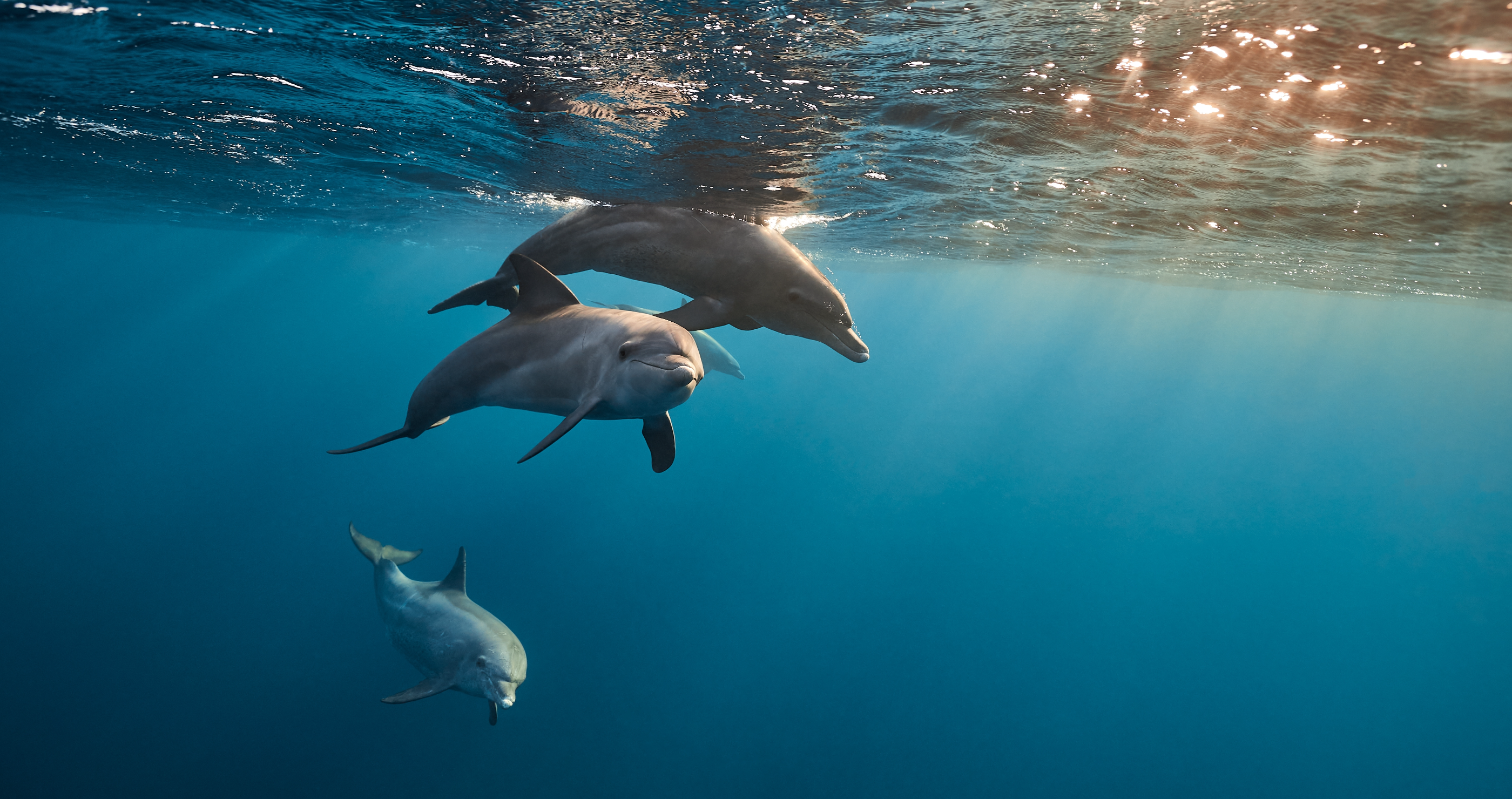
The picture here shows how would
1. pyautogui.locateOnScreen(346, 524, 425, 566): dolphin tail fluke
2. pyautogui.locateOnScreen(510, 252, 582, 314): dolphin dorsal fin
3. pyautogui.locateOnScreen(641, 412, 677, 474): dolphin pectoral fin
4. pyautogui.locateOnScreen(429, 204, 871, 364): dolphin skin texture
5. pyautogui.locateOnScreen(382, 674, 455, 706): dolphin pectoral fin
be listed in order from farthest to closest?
pyautogui.locateOnScreen(346, 524, 425, 566): dolphin tail fluke < pyautogui.locateOnScreen(382, 674, 455, 706): dolphin pectoral fin < pyautogui.locateOnScreen(429, 204, 871, 364): dolphin skin texture < pyautogui.locateOnScreen(641, 412, 677, 474): dolphin pectoral fin < pyautogui.locateOnScreen(510, 252, 582, 314): dolphin dorsal fin

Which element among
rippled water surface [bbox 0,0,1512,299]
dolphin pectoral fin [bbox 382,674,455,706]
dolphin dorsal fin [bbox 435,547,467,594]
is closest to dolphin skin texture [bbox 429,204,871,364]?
rippled water surface [bbox 0,0,1512,299]

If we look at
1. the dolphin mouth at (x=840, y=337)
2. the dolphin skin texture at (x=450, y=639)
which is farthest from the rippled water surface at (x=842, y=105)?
the dolphin skin texture at (x=450, y=639)

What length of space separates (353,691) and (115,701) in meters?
6.01

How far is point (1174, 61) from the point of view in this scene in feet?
15.1

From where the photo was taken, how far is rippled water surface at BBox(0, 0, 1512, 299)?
13.8ft

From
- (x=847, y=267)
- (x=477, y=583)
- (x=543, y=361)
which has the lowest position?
(x=477, y=583)

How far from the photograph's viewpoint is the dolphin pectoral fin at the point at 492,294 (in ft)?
13.5

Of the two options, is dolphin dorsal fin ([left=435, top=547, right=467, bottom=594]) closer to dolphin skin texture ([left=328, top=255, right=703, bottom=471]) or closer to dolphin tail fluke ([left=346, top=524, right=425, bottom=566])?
dolphin tail fluke ([left=346, top=524, right=425, bottom=566])

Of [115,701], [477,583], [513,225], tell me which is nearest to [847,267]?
[513,225]

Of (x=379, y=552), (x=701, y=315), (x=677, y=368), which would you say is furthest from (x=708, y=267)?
(x=379, y=552)

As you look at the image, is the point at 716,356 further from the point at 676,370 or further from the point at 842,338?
the point at 676,370

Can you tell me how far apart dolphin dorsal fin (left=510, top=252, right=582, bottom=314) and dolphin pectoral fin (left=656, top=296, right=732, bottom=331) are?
67cm

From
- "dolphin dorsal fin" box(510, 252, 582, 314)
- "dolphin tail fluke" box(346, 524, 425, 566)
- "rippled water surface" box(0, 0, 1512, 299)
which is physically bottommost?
"dolphin tail fluke" box(346, 524, 425, 566)

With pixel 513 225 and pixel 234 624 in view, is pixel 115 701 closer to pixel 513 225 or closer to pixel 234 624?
→ pixel 234 624
